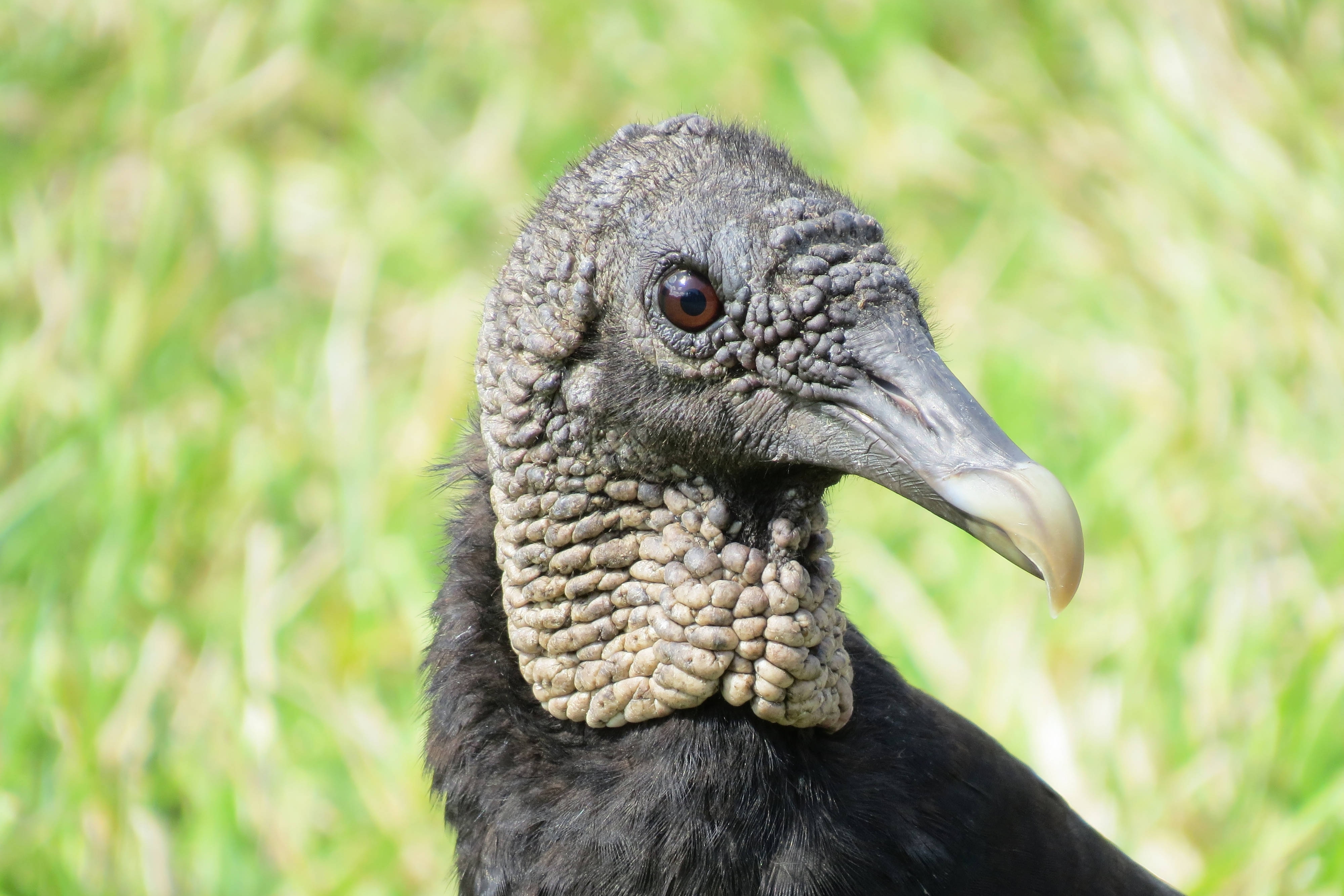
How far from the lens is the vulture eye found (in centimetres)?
210

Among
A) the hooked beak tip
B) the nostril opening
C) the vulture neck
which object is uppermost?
the nostril opening

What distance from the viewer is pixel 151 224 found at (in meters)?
5.36

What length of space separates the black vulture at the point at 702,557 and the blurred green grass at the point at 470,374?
884mm

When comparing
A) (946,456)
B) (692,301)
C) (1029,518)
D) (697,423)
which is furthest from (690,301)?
(1029,518)

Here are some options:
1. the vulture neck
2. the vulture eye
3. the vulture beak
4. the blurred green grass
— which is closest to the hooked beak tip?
the vulture beak

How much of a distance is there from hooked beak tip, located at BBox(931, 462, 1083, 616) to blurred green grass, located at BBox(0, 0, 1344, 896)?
51.2 inches

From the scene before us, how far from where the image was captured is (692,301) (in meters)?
2.10

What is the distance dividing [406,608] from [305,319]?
69.1 inches

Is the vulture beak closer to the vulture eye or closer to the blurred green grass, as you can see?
the vulture eye

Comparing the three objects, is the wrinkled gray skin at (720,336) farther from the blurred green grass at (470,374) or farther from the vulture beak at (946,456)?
the blurred green grass at (470,374)

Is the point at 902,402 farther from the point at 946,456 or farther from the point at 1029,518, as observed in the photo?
the point at 1029,518

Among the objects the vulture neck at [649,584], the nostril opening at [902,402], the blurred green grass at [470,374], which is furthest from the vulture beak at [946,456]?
the blurred green grass at [470,374]

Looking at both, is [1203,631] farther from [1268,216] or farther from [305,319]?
[305,319]

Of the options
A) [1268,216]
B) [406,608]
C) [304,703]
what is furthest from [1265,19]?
[304,703]
